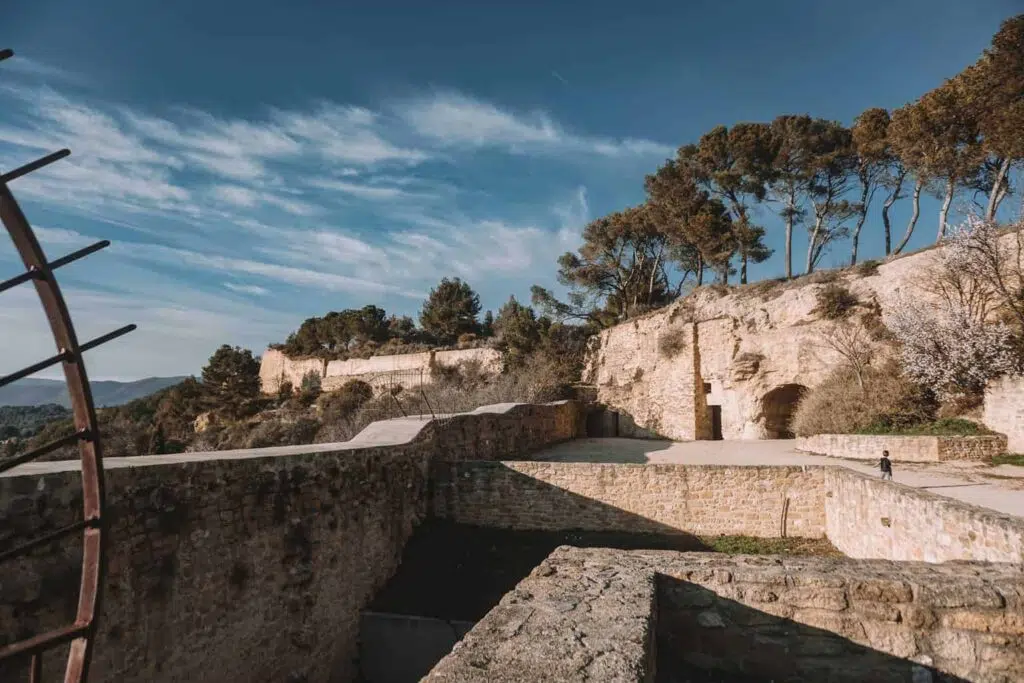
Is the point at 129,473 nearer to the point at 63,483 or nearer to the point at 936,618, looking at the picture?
the point at 63,483

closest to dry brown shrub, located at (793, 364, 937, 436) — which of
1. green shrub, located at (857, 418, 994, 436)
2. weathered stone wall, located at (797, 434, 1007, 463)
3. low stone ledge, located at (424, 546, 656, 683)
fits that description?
green shrub, located at (857, 418, 994, 436)

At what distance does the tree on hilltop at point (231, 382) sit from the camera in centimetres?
3703

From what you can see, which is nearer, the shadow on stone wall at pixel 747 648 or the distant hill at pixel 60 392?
the shadow on stone wall at pixel 747 648

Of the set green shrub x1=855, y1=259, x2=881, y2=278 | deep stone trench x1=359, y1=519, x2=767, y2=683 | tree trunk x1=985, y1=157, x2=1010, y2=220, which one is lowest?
deep stone trench x1=359, y1=519, x2=767, y2=683

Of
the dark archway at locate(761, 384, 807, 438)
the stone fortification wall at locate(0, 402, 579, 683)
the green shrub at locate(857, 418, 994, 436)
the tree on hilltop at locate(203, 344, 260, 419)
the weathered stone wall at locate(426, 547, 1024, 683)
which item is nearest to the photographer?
the weathered stone wall at locate(426, 547, 1024, 683)

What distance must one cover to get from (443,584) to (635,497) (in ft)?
11.1

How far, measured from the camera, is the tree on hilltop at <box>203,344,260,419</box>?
121ft

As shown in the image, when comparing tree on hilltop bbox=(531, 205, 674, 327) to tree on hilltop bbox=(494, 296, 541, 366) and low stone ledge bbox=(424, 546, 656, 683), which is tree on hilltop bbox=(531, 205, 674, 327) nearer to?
tree on hilltop bbox=(494, 296, 541, 366)

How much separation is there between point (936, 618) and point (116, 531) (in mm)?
6096

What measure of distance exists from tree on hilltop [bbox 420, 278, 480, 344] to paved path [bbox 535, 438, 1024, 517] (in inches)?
923

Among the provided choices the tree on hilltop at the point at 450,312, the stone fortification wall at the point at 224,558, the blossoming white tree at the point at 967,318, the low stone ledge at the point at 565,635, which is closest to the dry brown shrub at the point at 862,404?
the blossoming white tree at the point at 967,318

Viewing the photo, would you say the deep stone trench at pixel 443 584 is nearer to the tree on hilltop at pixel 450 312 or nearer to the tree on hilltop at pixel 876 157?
the tree on hilltop at pixel 876 157

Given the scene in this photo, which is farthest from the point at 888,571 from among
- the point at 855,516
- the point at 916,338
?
the point at 916,338

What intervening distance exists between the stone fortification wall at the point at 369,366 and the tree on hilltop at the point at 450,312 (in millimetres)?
6798
